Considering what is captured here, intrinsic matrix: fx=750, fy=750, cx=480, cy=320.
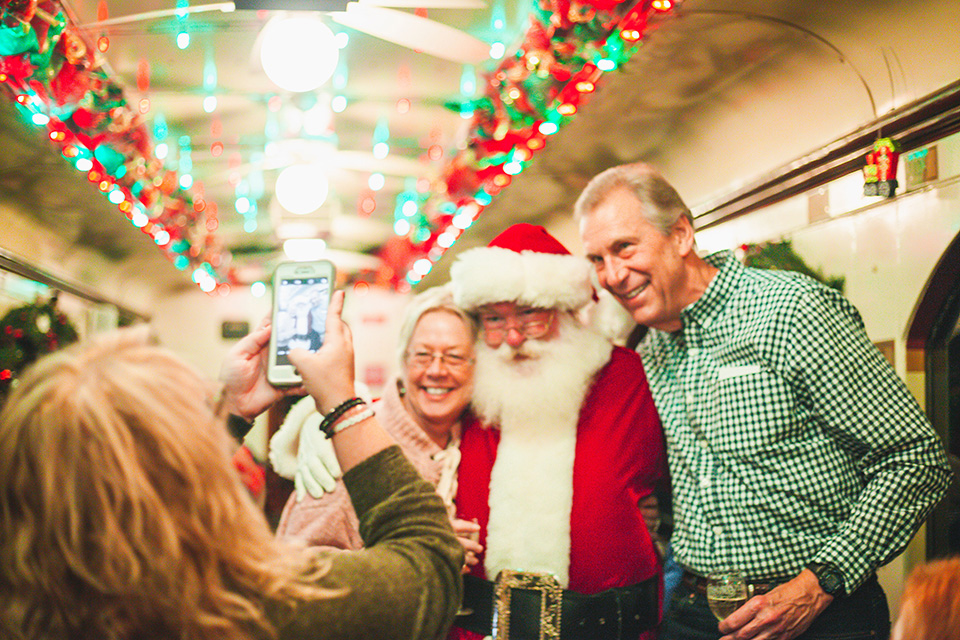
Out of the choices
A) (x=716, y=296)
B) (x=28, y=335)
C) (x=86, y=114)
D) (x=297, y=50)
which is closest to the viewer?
(x=716, y=296)

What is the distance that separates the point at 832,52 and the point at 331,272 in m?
2.57

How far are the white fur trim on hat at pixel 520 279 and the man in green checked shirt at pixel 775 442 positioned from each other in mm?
318

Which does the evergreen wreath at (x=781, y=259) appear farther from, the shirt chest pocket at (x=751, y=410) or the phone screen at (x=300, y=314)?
the phone screen at (x=300, y=314)

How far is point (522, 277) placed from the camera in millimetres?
2352

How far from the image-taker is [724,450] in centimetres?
188

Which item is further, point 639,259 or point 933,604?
point 639,259

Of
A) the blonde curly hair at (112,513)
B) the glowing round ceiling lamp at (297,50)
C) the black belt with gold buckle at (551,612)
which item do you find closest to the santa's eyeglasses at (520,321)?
the black belt with gold buckle at (551,612)

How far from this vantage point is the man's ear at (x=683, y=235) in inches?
83.7

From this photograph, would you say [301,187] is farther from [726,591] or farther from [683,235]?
[726,591]

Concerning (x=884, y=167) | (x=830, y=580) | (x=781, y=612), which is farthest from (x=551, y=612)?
(x=884, y=167)

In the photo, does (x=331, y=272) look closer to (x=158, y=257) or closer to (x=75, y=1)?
(x=75, y=1)

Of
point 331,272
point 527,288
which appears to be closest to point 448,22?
point 527,288

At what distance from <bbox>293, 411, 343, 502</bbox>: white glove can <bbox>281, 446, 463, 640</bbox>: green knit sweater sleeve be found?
1026mm

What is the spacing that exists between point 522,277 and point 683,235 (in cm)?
51
